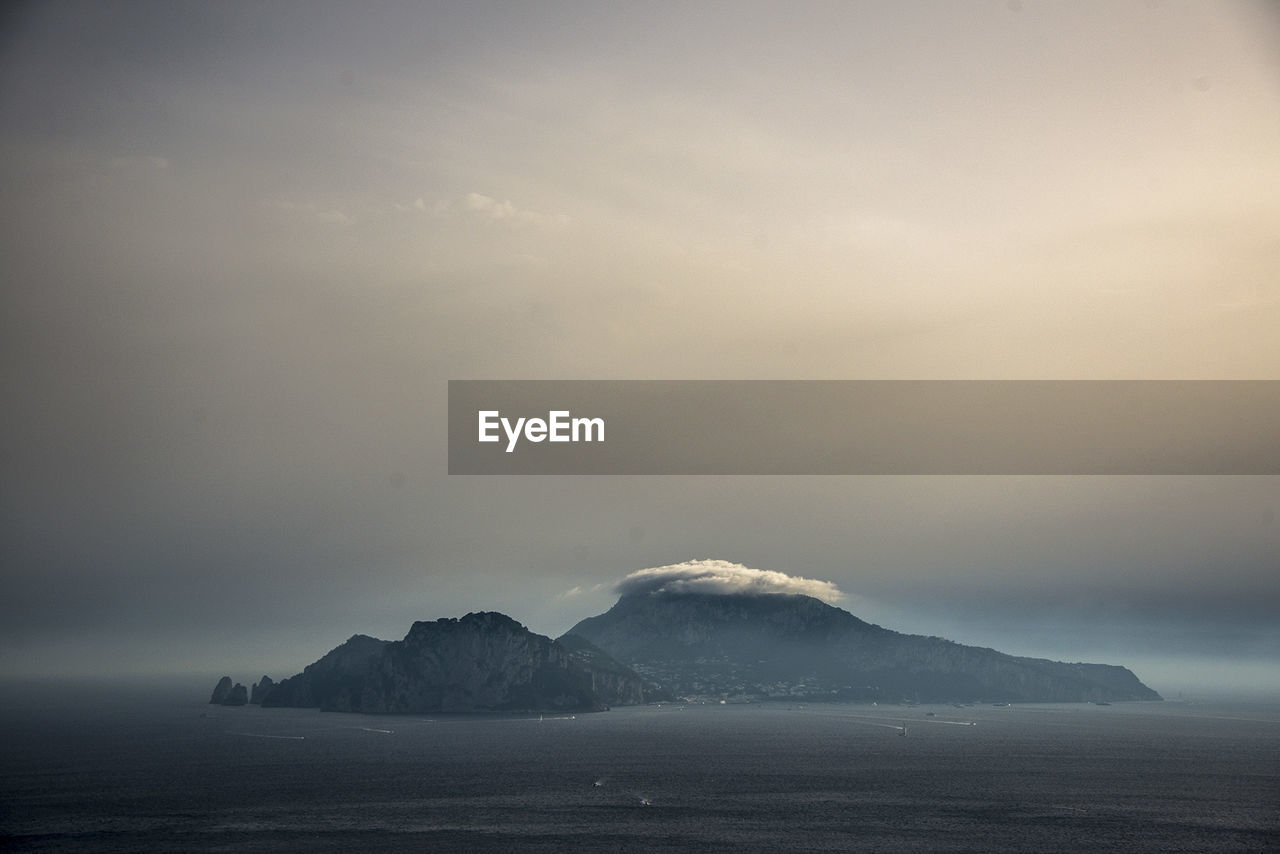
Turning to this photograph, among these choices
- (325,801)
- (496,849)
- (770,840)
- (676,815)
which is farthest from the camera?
(325,801)

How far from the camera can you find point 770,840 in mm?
155750

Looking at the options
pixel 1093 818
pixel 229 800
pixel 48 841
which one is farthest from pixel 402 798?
pixel 1093 818

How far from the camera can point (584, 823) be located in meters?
169

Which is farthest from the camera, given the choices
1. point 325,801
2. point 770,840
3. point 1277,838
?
point 325,801

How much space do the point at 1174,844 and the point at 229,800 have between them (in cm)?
18001

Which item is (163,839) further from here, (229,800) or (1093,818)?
(1093,818)

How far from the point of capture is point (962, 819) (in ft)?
586

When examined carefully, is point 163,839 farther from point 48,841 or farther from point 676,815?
point 676,815

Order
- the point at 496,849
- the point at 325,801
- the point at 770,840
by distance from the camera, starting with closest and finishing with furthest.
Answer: the point at 496,849, the point at 770,840, the point at 325,801

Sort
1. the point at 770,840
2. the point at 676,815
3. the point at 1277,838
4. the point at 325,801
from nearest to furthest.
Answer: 1. the point at 770,840
2. the point at 1277,838
3. the point at 676,815
4. the point at 325,801

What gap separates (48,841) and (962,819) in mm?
159599

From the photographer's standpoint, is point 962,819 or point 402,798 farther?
point 402,798

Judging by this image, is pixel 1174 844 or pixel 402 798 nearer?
pixel 1174 844

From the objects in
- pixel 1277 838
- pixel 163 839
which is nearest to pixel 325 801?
pixel 163 839
